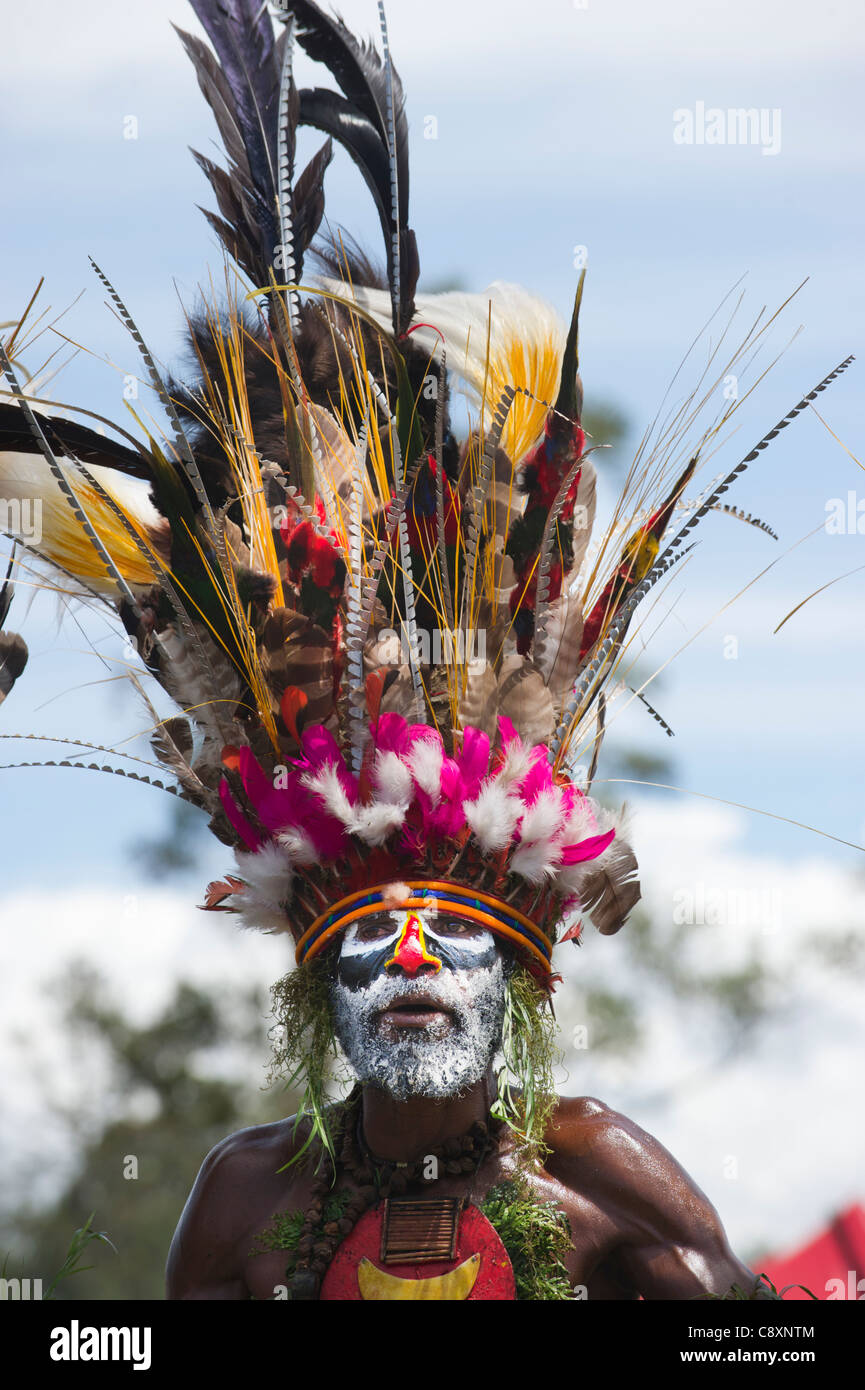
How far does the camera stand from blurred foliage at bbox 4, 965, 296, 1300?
37.0 feet

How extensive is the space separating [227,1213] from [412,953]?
989 millimetres

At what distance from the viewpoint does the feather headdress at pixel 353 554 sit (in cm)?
355

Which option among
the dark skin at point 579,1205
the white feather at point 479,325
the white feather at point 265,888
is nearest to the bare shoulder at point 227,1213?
the dark skin at point 579,1205

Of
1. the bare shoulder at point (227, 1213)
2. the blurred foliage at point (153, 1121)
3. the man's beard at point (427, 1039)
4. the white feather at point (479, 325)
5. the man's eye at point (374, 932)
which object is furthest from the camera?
the blurred foliage at point (153, 1121)

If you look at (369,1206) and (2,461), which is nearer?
(369,1206)

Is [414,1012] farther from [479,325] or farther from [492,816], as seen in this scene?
[479,325]

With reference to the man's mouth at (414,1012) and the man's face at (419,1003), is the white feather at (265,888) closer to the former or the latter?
the man's face at (419,1003)

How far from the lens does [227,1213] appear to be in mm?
3766

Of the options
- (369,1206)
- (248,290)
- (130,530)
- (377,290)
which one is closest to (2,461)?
(130,530)

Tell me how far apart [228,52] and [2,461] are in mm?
1297

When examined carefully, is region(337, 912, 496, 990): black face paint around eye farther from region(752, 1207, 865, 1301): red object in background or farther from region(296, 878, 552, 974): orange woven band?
region(752, 1207, 865, 1301): red object in background

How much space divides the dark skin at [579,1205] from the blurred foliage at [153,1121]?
7.48 m
